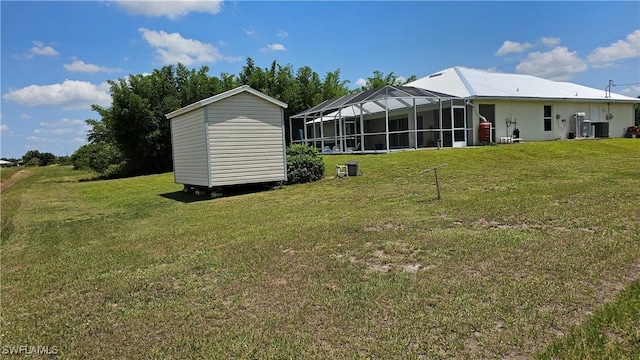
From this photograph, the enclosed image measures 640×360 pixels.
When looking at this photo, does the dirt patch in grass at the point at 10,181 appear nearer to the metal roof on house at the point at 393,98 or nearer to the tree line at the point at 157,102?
the tree line at the point at 157,102

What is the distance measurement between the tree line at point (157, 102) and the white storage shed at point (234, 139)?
14866mm

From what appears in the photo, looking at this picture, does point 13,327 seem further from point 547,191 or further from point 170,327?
Answer: point 547,191

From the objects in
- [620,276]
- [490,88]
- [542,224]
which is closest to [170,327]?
[620,276]

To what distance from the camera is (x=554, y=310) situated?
332cm

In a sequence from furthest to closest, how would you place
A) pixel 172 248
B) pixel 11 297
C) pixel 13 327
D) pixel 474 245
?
pixel 172 248
pixel 474 245
pixel 11 297
pixel 13 327

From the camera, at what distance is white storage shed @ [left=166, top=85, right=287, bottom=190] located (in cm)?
1213

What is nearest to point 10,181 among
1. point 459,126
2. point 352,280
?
point 459,126

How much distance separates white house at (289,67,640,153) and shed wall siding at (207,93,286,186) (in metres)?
6.43

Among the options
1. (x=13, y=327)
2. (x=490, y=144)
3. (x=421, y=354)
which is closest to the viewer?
(x=421, y=354)

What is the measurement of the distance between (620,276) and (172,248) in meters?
5.46

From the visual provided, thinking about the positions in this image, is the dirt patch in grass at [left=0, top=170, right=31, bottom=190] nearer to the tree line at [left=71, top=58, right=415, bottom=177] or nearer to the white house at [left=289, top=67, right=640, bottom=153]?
the tree line at [left=71, top=58, right=415, bottom=177]

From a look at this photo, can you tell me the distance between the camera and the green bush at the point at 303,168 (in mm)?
14109
